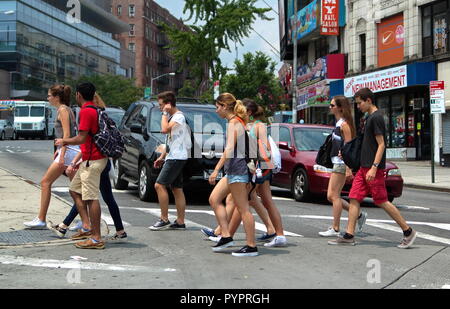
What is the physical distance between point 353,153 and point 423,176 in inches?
→ 562

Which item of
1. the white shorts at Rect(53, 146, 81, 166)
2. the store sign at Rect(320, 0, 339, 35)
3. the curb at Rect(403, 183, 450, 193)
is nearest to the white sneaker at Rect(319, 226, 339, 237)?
the white shorts at Rect(53, 146, 81, 166)

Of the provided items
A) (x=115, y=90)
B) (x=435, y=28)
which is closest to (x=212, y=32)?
(x=435, y=28)

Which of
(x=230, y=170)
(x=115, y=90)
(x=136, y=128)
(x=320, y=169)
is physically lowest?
(x=320, y=169)

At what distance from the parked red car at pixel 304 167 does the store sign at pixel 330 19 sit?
→ 74.5ft

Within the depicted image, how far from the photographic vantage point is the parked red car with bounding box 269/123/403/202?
12.5 meters

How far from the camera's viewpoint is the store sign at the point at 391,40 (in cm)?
3025

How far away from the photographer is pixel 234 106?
690 cm

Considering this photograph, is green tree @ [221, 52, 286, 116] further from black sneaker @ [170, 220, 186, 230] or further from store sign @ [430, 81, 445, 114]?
black sneaker @ [170, 220, 186, 230]

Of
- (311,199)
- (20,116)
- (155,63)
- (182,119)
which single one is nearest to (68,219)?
(182,119)

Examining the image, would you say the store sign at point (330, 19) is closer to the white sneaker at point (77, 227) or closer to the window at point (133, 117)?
the window at point (133, 117)

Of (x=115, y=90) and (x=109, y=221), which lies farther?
(x=115, y=90)

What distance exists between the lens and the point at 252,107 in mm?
7582

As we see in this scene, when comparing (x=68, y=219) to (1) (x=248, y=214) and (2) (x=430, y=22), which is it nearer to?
(1) (x=248, y=214)

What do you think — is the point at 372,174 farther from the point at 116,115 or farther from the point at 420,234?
the point at 116,115
